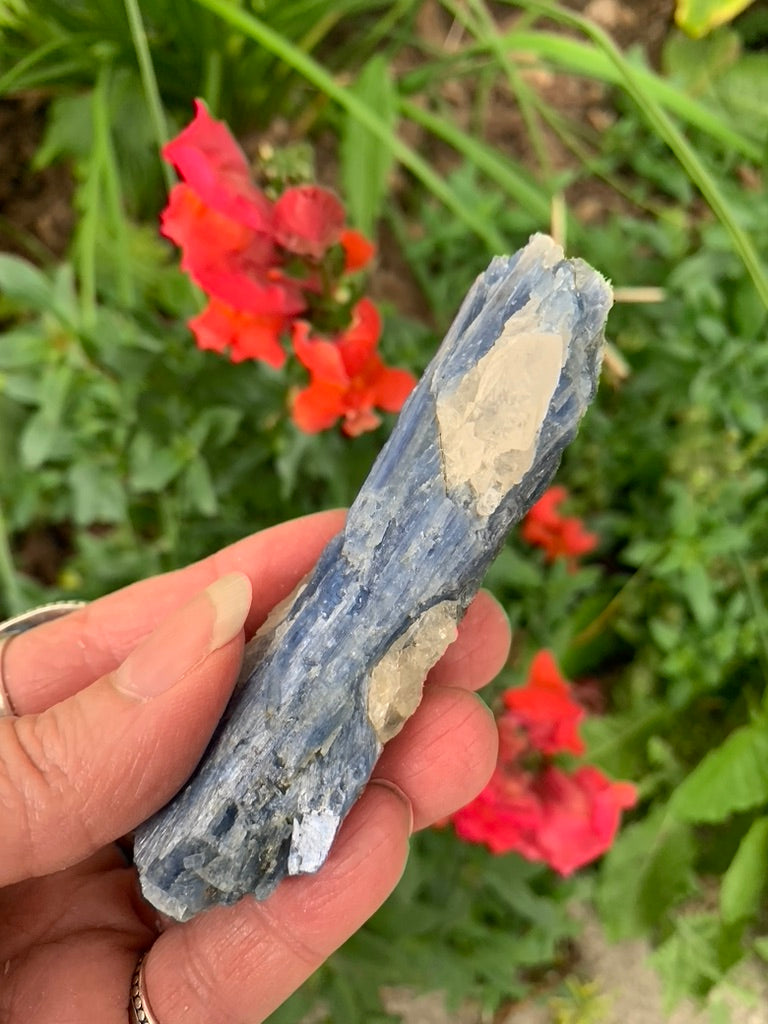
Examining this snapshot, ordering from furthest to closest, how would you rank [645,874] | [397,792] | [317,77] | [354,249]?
[645,874] < [317,77] < [354,249] < [397,792]

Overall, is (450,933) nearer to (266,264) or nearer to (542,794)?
(542,794)

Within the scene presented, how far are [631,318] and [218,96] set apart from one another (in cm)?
74

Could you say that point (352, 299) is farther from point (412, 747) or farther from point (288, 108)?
point (288, 108)

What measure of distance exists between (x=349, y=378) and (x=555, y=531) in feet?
1.74

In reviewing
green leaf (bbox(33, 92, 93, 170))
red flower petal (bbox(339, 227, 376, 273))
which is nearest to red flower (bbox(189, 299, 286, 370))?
red flower petal (bbox(339, 227, 376, 273))

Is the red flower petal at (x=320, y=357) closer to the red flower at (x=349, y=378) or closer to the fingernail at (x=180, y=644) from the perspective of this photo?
the red flower at (x=349, y=378)

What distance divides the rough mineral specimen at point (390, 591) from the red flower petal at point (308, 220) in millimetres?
277

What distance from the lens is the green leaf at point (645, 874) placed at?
51.3 inches

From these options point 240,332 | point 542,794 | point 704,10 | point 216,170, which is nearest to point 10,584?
point 240,332

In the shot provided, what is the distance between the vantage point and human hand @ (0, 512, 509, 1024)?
2.29 ft

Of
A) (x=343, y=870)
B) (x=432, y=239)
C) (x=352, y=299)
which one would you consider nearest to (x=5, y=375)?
(x=352, y=299)

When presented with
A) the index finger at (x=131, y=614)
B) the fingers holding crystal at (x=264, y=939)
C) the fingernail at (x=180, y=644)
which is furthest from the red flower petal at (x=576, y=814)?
the fingernail at (x=180, y=644)

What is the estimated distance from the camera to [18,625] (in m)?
0.99

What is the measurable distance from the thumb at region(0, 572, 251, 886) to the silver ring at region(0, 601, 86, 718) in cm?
20
